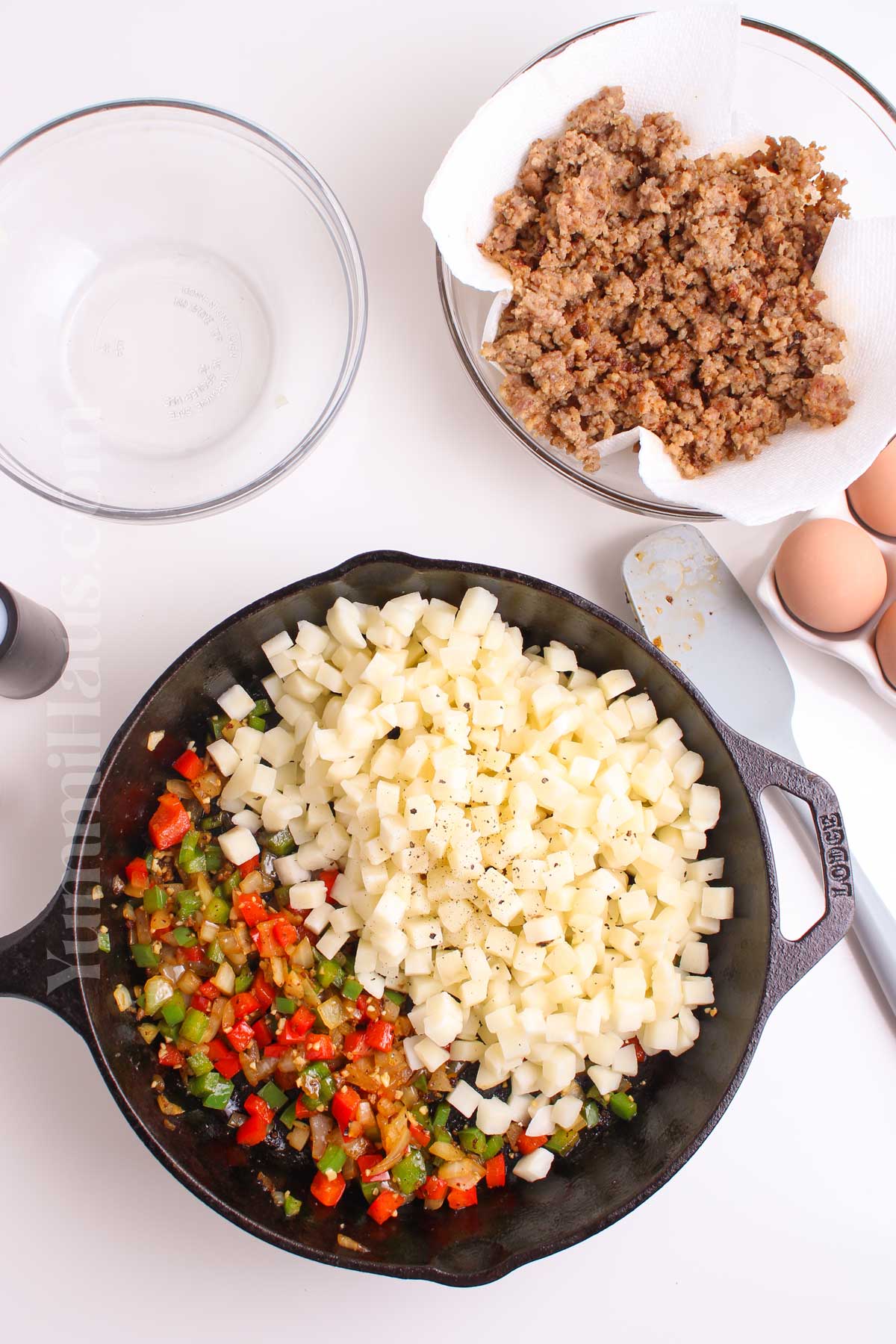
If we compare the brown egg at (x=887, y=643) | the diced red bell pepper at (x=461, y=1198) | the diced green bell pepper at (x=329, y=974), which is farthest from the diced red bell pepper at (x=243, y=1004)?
the brown egg at (x=887, y=643)

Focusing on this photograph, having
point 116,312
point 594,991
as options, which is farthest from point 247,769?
point 116,312

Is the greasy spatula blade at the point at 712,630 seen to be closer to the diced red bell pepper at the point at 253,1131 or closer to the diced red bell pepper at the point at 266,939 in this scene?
the diced red bell pepper at the point at 266,939

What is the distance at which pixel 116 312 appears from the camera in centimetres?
179

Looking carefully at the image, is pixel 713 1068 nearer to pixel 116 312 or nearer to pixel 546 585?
pixel 546 585

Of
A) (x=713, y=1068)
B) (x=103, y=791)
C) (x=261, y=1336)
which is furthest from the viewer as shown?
(x=261, y=1336)

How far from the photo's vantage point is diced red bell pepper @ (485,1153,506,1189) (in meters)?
1.62

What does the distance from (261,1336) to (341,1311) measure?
0.47ft

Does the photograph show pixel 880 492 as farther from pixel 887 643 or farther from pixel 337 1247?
pixel 337 1247

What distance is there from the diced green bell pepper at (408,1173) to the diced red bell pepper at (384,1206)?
0.02 m

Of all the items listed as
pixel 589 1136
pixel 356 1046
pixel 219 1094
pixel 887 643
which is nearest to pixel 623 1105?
pixel 589 1136

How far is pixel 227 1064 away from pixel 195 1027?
10 cm

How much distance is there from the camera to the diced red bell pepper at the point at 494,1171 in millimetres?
1623

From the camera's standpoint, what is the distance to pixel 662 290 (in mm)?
1589

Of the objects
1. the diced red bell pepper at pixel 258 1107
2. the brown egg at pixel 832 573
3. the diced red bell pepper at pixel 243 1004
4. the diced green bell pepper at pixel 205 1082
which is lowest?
the diced red bell pepper at pixel 258 1107
